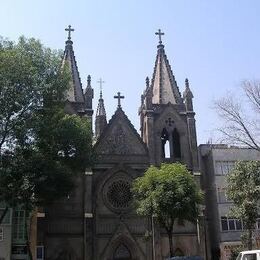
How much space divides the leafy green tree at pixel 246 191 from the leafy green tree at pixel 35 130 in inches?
348

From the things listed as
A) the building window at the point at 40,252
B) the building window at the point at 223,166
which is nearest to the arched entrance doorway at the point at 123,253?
the building window at the point at 40,252

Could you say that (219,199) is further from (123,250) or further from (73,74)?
(73,74)

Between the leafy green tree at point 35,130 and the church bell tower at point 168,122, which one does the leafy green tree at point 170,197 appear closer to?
the leafy green tree at point 35,130

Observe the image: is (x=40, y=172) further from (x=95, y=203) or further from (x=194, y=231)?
(x=194, y=231)

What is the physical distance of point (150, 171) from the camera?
32.3m

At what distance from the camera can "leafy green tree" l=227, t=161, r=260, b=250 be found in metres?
27.6

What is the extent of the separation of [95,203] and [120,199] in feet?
6.86

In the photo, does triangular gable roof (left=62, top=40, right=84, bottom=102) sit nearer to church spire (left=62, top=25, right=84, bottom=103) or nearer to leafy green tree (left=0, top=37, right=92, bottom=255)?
church spire (left=62, top=25, right=84, bottom=103)

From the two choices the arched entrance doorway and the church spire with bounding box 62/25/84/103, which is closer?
the arched entrance doorway

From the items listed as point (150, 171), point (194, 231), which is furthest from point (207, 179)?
point (150, 171)

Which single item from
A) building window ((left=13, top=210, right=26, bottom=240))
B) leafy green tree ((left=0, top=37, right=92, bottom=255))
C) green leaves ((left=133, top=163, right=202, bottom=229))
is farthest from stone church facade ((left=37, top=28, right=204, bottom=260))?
leafy green tree ((left=0, top=37, right=92, bottom=255))

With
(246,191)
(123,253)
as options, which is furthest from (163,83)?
(246,191)

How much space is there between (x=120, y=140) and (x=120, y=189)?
13.8 ft

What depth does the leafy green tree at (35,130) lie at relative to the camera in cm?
2566
